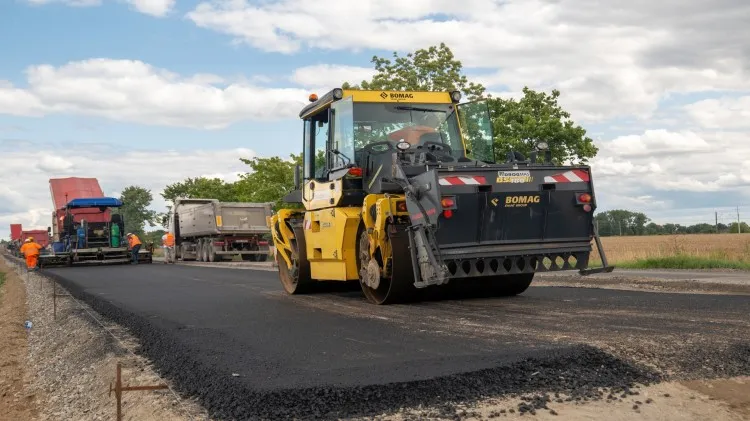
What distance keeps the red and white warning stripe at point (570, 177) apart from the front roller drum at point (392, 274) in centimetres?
191

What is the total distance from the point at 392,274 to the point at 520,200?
5.88 ft

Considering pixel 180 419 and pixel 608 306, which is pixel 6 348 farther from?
pixel 608 306

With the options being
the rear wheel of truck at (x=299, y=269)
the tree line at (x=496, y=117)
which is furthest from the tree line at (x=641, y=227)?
the rear wheel of truck at (x=299, y=269)

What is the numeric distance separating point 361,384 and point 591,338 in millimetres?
2389

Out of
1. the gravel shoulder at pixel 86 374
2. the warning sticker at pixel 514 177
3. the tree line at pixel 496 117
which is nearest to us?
the gravel shoulder at pixel 86 374

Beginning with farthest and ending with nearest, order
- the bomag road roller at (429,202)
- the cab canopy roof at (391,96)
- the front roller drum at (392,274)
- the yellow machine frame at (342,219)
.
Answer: the cab canopy roof at (391,96), the yellow machine frame at (342,219), the front roller drum at (392,274), the bomag road roller at (429,202)

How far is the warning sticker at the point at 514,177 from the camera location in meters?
9.42

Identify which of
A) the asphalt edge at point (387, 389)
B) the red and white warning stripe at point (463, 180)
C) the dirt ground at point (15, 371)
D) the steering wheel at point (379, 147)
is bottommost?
the dirt ground at point (15, 371)

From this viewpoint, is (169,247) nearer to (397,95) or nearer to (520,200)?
(397,95)

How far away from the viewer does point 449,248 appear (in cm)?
919

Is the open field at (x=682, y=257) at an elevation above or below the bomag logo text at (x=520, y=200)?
below

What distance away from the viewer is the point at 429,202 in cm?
912

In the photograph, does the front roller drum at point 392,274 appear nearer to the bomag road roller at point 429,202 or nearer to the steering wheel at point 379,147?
the bomag road roller at point 429,202

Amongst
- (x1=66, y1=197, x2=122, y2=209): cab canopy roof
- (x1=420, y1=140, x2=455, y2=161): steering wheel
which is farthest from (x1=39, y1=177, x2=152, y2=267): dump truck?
(x1=420, y1=140, x2=455, y2=161): steering wheel
